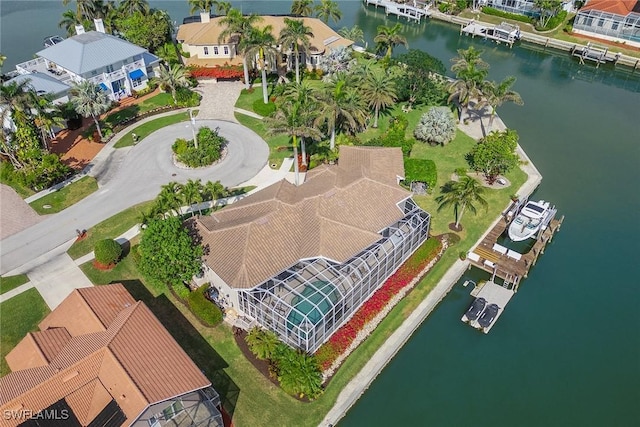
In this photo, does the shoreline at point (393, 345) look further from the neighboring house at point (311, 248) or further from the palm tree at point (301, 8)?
the palm tree at point (301, 8)

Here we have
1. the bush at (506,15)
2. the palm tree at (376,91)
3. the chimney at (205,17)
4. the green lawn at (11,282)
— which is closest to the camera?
the green lawn at (11,282)

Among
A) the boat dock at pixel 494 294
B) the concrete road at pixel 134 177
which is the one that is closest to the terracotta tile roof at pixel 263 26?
the concrete road at pixel 134 177

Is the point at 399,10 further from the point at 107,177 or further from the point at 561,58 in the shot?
the point at 107,177

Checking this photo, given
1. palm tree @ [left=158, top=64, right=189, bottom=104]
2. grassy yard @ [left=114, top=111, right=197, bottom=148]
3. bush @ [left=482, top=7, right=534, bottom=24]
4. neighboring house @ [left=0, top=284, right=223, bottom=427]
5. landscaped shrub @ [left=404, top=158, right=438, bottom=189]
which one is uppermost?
bush @ [left=482, top=7, right=534, bottom=24]

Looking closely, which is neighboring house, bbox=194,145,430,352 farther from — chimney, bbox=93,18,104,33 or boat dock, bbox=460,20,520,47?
boat dock, bbox=460,20,520,47

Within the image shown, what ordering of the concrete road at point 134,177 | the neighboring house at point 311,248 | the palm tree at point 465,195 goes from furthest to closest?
the concrete road at point 134,177 < the palm tree at point 465,195 < the neighboring house at point 311,248

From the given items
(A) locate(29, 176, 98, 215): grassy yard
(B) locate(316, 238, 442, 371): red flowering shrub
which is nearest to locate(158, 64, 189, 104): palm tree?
(A) locate(29, 176, 98, 215): grassy yard

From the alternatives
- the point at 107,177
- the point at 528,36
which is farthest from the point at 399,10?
the point at 107,177
